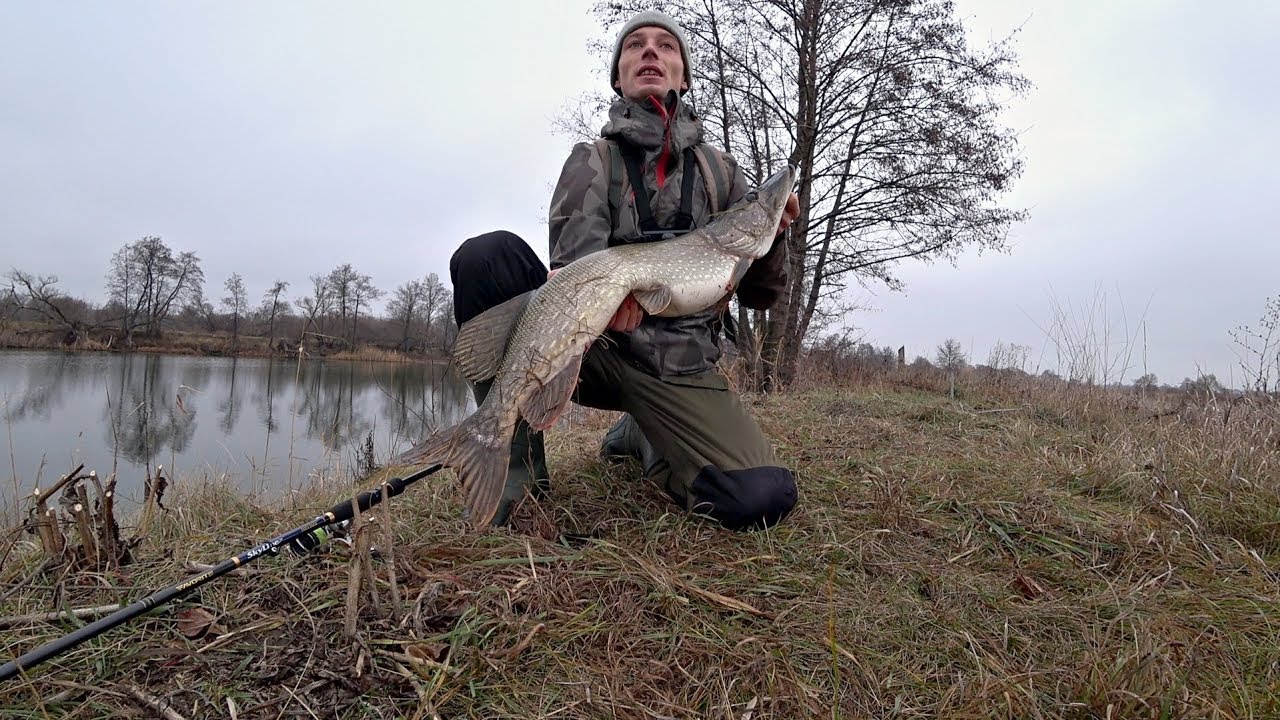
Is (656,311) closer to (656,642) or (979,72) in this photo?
(656,642)

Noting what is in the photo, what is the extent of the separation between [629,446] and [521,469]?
2.19 ft

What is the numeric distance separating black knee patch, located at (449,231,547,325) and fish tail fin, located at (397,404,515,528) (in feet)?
2.29

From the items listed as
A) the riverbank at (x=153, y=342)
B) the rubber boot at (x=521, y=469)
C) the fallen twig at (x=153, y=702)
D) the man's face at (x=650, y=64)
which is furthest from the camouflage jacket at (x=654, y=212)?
the riverbank at (x=153, y=342)

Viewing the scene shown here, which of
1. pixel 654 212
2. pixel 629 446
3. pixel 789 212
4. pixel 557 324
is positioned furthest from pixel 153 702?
pixel 789 212

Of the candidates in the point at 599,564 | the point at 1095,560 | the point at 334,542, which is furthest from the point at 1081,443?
the point at 334,542

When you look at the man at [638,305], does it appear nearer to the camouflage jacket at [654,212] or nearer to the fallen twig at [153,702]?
the camouflage jacket at [654,212]

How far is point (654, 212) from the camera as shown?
268cm

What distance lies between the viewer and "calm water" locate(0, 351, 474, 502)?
415cm

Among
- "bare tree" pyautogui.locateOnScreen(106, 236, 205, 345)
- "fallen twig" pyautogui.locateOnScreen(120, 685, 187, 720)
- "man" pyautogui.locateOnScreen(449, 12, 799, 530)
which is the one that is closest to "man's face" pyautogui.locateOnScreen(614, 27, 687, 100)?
"man" pyautogui.locateOnScreen(449, 12, 799, 530)

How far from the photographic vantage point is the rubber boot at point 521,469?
2.23 meters

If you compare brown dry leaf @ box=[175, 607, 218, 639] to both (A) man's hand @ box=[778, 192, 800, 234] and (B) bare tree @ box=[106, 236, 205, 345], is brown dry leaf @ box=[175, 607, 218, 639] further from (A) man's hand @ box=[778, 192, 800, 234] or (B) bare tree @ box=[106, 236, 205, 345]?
(B) bare tree @ box=[106, 236, 205, 345]

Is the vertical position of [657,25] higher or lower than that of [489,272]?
higher

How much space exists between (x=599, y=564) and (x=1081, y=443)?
12.8 ft

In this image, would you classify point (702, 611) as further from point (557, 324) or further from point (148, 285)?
point (148, 285)
